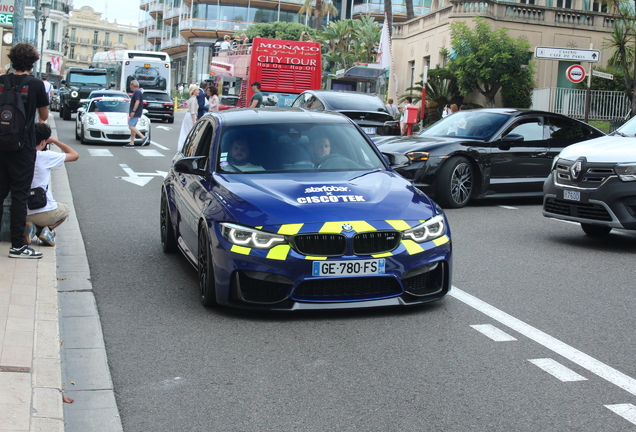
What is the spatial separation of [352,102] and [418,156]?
17.5 ft

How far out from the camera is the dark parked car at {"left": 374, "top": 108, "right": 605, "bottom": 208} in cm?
1241

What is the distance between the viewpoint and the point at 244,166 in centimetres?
709

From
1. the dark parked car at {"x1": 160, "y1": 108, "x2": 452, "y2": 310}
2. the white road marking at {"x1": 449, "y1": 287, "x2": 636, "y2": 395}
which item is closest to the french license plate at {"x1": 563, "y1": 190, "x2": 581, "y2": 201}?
the white road marking at {"x1": 449, "y1": 287, "x2": 636, "y2": 395}

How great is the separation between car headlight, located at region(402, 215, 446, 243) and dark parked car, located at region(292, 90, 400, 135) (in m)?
10.1

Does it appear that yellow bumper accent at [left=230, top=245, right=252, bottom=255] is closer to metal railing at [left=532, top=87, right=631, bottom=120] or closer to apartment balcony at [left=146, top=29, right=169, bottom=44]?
metal railing at [left=532, top=87, right=631, bottom=120]

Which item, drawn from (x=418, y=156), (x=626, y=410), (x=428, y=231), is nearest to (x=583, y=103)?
(x=418, y=156)

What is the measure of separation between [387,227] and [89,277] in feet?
9.47

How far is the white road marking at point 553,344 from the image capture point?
486cm

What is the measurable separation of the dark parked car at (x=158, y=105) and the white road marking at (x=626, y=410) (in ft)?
118

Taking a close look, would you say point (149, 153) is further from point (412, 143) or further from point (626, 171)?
point (626, 171)

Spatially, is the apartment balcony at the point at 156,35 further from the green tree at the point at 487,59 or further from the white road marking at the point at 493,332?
the white road marking at the point at 493,332

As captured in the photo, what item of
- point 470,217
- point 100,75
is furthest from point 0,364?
point 100,75

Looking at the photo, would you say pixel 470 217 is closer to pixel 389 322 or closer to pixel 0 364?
pixel 389 322

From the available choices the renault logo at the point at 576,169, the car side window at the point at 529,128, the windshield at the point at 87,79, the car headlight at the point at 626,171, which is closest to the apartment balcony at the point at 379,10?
the windshield at the point at 87,79
